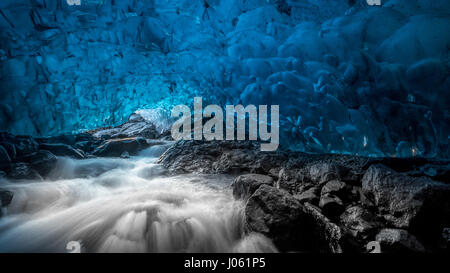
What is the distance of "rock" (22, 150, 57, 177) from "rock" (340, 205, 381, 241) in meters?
6.95

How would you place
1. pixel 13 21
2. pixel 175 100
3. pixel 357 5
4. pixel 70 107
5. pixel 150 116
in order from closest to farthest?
pixel 357 5, pixel 13 21, pixel 70 107, pixel 175 100, pixel 150 116

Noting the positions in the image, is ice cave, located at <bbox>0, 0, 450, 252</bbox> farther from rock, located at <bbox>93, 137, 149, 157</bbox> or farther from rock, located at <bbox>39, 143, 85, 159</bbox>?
rock, located at <bbox>93, 137, 149, 157</bbox>

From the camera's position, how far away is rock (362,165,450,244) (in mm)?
2273

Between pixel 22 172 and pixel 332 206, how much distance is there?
676 cm

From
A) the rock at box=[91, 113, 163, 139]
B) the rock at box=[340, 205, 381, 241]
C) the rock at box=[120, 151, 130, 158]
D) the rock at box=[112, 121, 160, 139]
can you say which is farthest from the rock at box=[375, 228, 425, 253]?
the rock at box=[112, 121, 160, 139]

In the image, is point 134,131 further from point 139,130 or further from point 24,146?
point 24,146

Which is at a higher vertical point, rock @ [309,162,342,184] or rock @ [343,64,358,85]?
rock @ [343,64,358,85]

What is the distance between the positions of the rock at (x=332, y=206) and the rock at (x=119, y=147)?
8665mm

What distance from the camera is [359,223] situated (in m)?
A: 2.44

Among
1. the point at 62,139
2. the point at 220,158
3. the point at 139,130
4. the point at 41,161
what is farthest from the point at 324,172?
the point at 139,130
